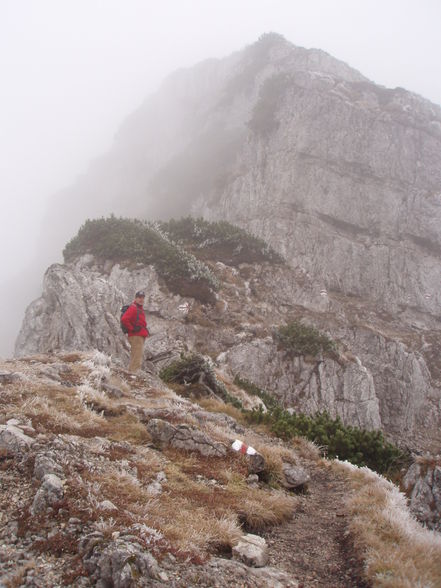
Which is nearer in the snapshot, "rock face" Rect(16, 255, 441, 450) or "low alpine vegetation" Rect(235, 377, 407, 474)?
"low alpine vegetation" Rect(235, 377, 407, 474)

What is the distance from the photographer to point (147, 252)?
1334 inches

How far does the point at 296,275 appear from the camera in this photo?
3881 cm

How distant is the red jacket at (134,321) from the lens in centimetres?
1336

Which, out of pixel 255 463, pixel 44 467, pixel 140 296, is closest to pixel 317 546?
pixel 255 463

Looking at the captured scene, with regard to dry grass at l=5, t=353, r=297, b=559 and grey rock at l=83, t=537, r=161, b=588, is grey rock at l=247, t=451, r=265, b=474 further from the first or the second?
grey rock at l=83, t=537, r=161, b=588

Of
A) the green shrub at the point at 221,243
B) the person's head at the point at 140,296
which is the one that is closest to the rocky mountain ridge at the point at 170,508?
the person's head at the point at 140,296

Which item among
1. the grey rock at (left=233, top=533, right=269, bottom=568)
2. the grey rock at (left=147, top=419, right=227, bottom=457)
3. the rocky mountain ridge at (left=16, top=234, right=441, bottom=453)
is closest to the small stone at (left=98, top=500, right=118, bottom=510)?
the grey rock at (left=233, top=533, right=269, bottom=568)

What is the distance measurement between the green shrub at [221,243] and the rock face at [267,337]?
1547 millimetres

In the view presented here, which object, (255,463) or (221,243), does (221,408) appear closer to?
(255,463)

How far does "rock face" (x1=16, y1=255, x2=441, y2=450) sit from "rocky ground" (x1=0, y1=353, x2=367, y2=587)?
925cm

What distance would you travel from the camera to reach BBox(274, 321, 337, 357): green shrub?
27938 millimetres

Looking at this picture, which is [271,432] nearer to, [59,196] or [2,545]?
[2,545]

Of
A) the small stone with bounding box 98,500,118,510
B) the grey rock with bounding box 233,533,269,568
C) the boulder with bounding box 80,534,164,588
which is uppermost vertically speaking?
the boulder with bounding box 80,534,164,588

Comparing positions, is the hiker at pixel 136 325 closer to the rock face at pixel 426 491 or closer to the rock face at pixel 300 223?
the rock face at pixel 300 223
